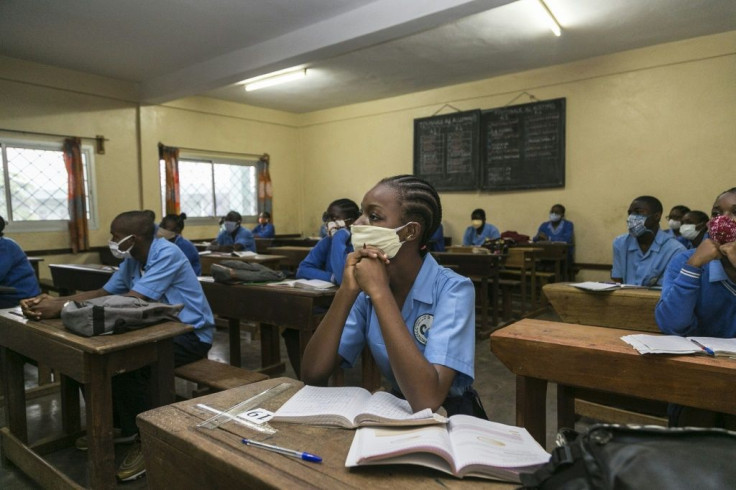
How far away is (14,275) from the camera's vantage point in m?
3.45

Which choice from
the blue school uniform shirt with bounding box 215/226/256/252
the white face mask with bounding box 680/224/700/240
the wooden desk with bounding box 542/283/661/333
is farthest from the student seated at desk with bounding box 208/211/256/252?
the white face mask with bounding box 680/224/700/240

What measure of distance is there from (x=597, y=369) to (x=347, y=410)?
104 centimetres

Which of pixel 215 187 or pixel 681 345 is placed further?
pixel 215 187

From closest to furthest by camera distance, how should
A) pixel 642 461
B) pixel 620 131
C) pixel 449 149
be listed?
pixel 642 461 < pixel 620 131 < pixel 449 149

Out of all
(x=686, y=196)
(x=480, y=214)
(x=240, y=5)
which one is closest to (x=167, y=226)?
(x=240, y=5)

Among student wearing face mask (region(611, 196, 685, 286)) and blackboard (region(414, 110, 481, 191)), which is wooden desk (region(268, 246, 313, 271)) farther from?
student wearing face mask (region(611, 196, 685, 286))

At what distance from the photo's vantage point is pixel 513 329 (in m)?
1.90

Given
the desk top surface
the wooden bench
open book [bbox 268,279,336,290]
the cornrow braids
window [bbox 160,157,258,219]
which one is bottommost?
the wooden bench

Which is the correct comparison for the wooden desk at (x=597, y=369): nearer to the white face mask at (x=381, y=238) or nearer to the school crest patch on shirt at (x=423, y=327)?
the school crest patch on shirt at (x=423, y=327)

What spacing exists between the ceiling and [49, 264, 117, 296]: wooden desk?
106 inches

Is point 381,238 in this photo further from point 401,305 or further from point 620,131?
point 620,131

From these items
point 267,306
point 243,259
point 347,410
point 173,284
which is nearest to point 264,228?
point 243,259

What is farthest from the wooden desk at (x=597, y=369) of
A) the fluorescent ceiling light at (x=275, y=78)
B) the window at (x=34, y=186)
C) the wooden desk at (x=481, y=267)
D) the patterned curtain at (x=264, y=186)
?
the patterned curtain at (x=264, y=186)

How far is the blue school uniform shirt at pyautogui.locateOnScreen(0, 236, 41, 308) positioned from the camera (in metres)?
3.38
